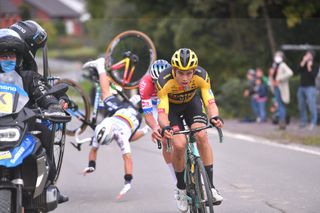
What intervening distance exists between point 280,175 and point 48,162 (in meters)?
5.14

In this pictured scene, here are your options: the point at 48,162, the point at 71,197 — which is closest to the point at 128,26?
the point at 71,197

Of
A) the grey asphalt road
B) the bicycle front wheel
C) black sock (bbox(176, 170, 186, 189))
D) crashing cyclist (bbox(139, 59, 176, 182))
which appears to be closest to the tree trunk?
the grey asphalt road

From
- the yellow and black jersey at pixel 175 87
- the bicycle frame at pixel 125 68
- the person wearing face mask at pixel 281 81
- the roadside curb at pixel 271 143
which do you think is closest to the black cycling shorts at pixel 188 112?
the yellow and black jersey at pixel 175 87

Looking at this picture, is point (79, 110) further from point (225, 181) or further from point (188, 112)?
point (188, 112)

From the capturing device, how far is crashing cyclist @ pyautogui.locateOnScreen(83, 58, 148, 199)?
32.2 ft

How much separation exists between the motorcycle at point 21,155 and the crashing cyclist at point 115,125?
3.03 m

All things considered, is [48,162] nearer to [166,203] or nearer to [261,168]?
[166,203]

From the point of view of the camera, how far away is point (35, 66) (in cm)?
771

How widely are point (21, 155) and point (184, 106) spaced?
8.29ft

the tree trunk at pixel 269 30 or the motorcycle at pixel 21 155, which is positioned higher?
the tree trunk at pixel 269 30

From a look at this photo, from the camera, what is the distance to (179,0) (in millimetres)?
25484

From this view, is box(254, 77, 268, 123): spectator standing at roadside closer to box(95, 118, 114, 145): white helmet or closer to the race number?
box(95, 118, 114, 145): white helmet

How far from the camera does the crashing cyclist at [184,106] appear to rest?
7.54 m

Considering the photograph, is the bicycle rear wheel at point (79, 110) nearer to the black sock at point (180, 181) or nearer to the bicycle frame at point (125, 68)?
the bicycle frame at point (125, 68)
